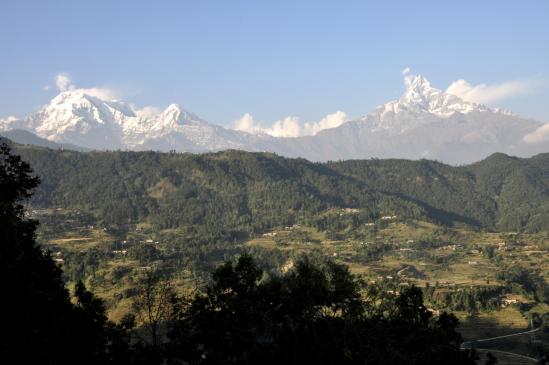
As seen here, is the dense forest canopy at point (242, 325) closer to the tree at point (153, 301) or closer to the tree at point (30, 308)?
the tree at point (30, 308)

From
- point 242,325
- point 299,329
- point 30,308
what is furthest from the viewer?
point 299,329

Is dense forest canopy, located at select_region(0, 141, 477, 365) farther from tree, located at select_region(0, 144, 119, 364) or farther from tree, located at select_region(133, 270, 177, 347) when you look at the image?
tree, located at select_region(133, 270, 177, 347)

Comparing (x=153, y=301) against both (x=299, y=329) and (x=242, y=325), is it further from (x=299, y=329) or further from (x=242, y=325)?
(x=299, y=329)

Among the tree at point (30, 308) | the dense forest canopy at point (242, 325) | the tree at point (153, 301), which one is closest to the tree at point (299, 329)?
the dense forest canopy at point (242, 325)

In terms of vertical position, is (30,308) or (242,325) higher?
(30,308)

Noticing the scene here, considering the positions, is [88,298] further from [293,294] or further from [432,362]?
[432,362]

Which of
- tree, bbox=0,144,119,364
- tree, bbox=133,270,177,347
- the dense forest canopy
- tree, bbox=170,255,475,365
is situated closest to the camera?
tree, bbox=0,144,119,364

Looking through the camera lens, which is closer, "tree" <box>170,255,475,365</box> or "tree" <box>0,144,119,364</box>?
"tree" <box>0,144,119,364</box>

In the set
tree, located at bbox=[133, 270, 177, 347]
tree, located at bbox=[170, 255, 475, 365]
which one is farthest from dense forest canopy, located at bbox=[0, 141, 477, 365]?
tree, located at bbox=[133, 270, 177, 347]

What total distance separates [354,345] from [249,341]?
11.9m

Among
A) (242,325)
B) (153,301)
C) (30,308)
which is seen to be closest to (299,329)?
(242,325)

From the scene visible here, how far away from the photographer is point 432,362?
206 ft

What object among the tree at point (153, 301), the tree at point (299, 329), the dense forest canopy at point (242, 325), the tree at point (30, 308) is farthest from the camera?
the tree at point (299, 329)

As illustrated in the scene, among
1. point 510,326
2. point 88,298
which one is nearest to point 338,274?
A: point 88,298
